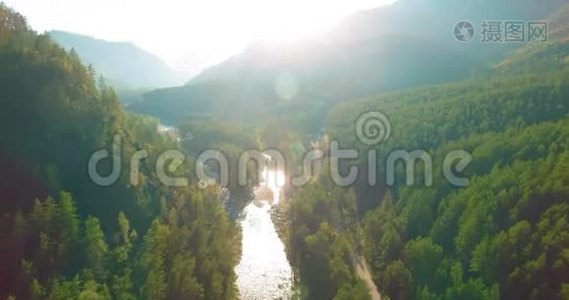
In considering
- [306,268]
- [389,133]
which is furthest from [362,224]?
[389,133]

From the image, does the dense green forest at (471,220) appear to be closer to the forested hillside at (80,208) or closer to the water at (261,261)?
the water at (261,261)

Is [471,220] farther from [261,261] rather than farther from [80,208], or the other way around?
[80,208]

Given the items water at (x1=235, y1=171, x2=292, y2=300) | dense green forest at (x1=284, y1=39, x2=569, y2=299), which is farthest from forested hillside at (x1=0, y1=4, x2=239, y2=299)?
dense green forest at (x1=284, y1=39, x2=569, y2=299)

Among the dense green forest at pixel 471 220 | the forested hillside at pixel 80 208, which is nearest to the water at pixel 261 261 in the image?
the dense green forest at pixel 471 220

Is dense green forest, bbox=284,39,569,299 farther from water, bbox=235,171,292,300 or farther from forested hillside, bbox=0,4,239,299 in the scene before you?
forested hillside, bbox=0,4,239,299

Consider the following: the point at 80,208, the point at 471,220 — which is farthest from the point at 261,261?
the point at 471,220

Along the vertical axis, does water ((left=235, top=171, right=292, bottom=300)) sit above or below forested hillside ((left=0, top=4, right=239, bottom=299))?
below

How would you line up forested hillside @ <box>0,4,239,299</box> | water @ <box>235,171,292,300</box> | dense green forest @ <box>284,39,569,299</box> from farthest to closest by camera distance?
water @ <box>235,171,292,300</box> < dense green forest @ <box>284,39,569,299</box> < forested hillside @ <box>0,4,239,299</box>

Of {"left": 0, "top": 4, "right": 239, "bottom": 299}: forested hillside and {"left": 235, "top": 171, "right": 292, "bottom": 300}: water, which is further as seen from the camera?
{"left": 235, "top": 171, "right": 292, "bottom": 300}: water
